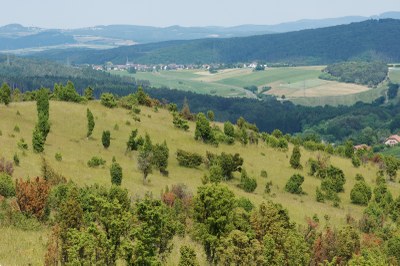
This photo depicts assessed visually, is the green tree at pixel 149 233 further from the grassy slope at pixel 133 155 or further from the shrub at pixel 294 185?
the shrub at pixel 294 185

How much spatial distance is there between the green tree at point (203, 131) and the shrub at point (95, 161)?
71.7ft

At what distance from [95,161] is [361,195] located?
3182 centimetres

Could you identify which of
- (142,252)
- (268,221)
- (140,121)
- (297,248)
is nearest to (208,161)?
(140,121)

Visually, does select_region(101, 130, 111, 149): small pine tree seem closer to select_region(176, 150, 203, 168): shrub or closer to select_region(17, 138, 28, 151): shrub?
select_region(176, 150, 203, 168): shrub

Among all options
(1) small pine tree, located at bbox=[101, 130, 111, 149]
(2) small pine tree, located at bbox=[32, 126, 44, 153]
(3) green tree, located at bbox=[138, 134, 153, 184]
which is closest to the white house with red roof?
(1) small pine tree, located at bbox=[101, 130, 111, 149]

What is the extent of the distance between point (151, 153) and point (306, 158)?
106 ft

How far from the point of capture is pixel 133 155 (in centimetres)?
6375

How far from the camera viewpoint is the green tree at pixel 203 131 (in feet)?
247

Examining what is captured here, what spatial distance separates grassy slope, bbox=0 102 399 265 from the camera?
167 feet

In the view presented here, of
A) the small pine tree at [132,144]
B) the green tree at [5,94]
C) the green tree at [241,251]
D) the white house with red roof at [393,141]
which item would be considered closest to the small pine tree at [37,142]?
the small pine tree at [132,144]

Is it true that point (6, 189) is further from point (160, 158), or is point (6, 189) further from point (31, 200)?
point (160, 158)

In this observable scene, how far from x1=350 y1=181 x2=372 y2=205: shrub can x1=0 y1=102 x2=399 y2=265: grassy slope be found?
107 cm

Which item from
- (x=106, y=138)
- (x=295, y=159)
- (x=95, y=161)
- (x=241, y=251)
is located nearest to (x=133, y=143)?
(x=106, y=138)

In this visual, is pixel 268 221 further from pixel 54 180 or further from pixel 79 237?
pixel 54 180
